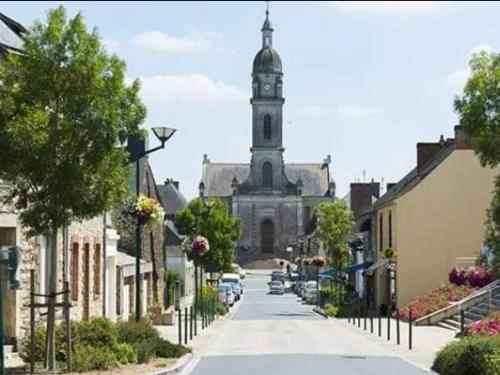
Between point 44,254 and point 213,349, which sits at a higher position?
point 44,254

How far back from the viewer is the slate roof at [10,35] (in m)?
22.4

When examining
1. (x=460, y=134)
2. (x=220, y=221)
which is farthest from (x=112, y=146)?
(x=220, y=221)

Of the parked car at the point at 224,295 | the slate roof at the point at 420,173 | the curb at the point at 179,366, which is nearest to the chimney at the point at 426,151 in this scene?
the slate roof at the point at 420,173

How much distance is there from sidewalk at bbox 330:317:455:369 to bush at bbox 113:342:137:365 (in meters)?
6.30

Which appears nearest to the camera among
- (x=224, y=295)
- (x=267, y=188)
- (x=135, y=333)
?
(x=135, y=333)

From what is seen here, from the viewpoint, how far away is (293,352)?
86.7 ft

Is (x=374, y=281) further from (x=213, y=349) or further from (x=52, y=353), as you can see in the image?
(x=52, y=353)

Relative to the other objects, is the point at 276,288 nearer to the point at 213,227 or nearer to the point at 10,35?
the point at 213,227

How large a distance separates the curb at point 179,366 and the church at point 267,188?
4296 inches

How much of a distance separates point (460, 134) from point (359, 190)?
4666 cm

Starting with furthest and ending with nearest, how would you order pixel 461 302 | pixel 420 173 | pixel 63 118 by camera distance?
pixel 420 173
pixel 461 302
pixel 63 118

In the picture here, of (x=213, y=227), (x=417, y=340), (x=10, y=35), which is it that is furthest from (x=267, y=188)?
(x=10, y=35)

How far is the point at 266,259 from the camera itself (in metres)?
139

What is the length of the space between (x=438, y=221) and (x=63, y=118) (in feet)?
107
